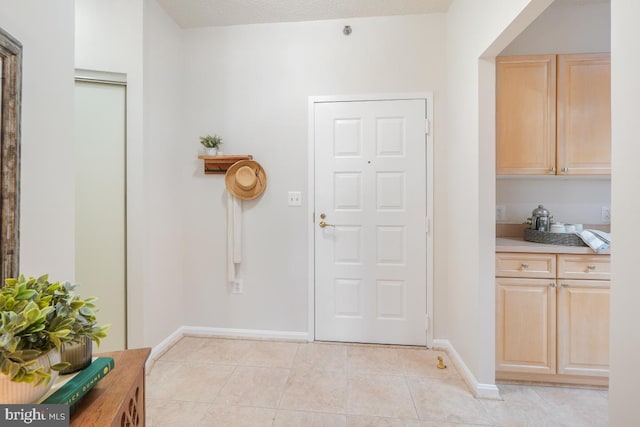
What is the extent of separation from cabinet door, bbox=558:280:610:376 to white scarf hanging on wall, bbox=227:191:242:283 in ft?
7.59

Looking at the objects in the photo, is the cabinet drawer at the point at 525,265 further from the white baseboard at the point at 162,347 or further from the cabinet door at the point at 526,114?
the white baseboard at the point at 162,347

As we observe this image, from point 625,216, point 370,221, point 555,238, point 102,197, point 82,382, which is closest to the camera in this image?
point 82,382

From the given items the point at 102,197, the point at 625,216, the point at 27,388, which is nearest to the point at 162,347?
the point at 102,197

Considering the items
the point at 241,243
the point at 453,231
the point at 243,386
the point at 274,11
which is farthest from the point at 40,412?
the point at 274,11

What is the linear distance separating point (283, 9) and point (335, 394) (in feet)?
9.23

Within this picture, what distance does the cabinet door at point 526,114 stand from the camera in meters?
1.97

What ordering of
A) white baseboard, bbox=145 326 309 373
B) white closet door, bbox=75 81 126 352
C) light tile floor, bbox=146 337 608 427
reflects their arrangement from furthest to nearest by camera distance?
1. white baseboard, bbox=145 326 309 373
2. white closet door, bbox=75 81 126 352
3. light tile floor, bbox=146 337 608 427

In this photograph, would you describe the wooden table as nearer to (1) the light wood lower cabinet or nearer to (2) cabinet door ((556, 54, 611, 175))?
(1) the light wood lower cabinet

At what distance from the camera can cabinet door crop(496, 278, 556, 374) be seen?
182 centimetres

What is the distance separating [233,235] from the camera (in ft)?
8.16

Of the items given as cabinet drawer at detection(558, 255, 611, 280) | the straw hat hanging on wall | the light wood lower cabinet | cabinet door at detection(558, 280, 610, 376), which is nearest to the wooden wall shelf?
the straw hat hanging on wall

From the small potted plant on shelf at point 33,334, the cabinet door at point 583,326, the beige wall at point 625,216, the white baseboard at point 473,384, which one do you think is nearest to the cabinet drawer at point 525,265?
the cabinet door at point 583,326

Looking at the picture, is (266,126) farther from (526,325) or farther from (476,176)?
(526,325)

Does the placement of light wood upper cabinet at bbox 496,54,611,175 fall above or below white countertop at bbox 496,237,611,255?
above
